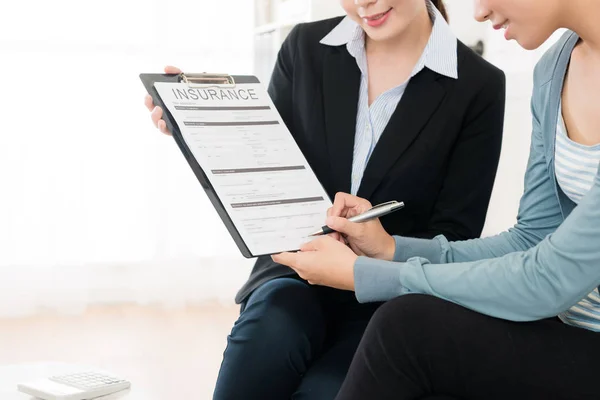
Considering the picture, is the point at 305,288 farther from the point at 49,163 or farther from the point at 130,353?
the point at 49,163

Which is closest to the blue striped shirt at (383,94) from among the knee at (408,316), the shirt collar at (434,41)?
the shirt collar at (434,41)

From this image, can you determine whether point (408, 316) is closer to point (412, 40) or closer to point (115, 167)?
point (412, 40)

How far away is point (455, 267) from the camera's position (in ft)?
3.58

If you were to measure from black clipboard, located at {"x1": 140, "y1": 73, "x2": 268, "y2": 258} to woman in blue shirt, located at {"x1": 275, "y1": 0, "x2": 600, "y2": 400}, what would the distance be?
0.48 feet

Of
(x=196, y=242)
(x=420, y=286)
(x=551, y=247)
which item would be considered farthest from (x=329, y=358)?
(x=196, y=242)

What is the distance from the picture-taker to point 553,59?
1254 mm

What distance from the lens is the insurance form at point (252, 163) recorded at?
4.20 ft

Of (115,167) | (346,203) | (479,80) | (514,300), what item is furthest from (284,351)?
(115,167)

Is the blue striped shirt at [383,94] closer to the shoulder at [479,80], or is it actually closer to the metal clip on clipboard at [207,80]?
the shoulder at [479,80]

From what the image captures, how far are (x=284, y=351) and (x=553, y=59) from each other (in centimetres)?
64

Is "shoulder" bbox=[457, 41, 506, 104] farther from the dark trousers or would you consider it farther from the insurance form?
the dark trousers

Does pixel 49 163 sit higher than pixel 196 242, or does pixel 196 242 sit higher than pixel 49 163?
pixel 49 163

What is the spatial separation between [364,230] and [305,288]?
16cm

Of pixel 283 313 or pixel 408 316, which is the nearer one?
pixel 408 316
